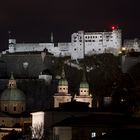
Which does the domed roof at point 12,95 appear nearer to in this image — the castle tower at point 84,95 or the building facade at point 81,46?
the castle tower at point 84,95

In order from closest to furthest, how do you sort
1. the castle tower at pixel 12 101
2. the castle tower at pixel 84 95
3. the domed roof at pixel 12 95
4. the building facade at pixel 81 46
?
the castle tower at pixel 84 95, the castle tower at pixel 12 101, the domed roof at pixel 12 95, the building facade at pixel 81 46

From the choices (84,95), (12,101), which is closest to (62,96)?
(84,95)

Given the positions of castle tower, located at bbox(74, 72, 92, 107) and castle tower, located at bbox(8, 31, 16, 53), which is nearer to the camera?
castle tower, located at bbox(74, 72, 92, 107)

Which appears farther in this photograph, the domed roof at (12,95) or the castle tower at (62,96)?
the domed roof at (12,95)

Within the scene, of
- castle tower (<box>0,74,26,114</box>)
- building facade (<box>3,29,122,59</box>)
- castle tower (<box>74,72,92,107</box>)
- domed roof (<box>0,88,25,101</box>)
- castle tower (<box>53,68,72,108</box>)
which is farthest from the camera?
building facade (<box>3,29,122,59</box>)

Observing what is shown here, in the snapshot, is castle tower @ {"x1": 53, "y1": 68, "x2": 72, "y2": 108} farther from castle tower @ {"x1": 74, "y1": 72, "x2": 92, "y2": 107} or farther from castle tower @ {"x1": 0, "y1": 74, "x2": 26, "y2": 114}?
castle tower @ {"x1": 0, "y1": 74, "x2": 26, "y2": 114}

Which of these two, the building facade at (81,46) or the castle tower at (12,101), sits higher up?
the building facade at (81,46)

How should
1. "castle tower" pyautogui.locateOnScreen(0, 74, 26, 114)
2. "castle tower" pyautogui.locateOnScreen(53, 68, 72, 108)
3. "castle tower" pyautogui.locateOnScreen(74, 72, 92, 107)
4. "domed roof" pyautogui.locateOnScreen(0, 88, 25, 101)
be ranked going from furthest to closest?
1. "domed roof" pyautogui.locateOnScreen(0, 88, 25, 101)
2. "castle tower" pyautogui.locateOnScreen(0, 74, 26, 114)
3. "castle tower" pyautogui.locateOnScreen(74, 72, 92, 107)
4. "castle tower" pyautogui.locateOnScreen(53, 68, 72, 108)

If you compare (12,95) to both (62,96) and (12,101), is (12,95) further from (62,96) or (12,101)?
(62,96)

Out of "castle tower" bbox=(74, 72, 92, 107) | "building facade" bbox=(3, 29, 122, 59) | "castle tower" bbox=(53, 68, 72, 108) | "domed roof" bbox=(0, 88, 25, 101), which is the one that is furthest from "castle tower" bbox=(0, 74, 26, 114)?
"building facade" bbox=(3, 29, 122, 59)

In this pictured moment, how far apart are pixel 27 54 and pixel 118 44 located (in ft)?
38.1

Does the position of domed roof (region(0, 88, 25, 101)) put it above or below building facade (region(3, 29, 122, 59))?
below

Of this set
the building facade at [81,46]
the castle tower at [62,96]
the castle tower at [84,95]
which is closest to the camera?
the castle tower at [62,96]

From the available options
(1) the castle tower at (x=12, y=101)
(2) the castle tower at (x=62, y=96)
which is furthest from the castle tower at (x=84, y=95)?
(1) the castle tower at (x=12, y=101)
